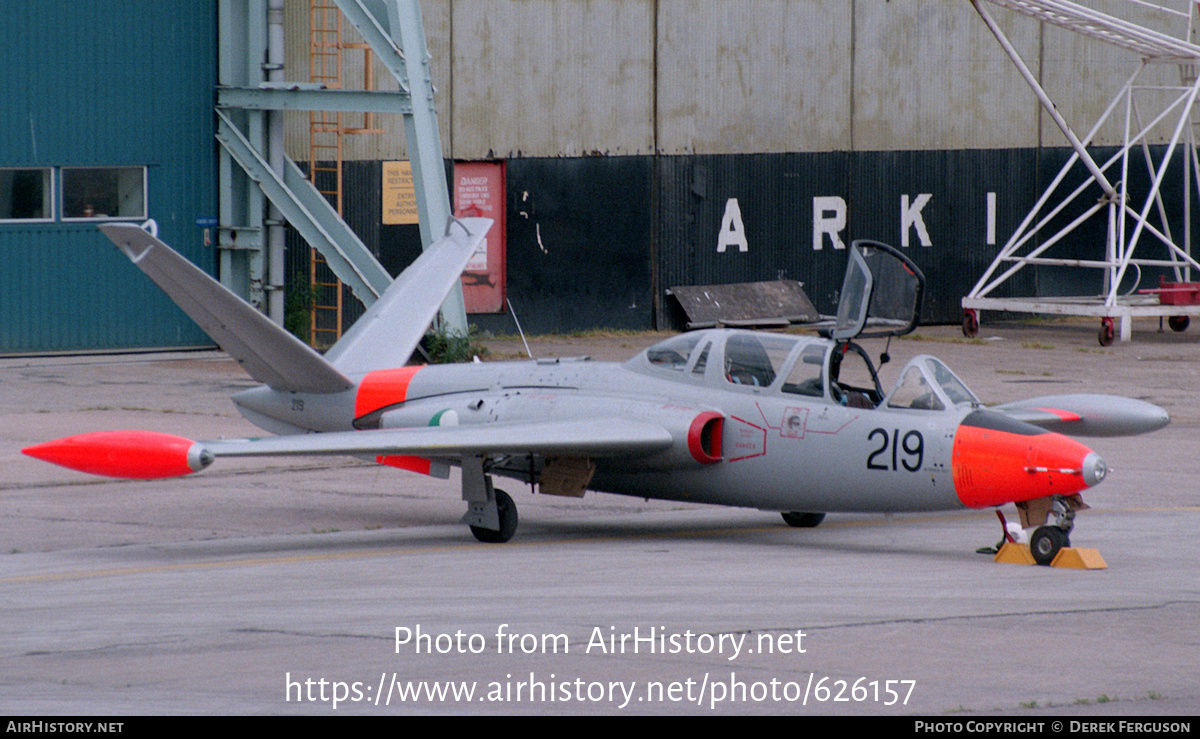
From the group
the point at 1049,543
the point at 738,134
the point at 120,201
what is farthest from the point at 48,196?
the point at 1049,543

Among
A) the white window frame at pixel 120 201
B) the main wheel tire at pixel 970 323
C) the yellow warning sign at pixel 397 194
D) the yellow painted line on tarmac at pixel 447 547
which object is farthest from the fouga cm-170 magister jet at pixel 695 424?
the main wheel tire at pixel 970 323

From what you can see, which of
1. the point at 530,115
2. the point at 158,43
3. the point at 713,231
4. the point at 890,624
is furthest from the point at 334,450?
the point at 713,231

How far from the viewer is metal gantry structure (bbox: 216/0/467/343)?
26234 mm

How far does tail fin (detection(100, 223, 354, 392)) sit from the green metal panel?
1326 cm

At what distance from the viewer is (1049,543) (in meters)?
12.1

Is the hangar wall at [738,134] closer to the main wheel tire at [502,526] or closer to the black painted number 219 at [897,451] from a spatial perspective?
the main wheel tire at [502,526]

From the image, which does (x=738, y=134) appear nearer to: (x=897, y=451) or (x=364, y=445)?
(x=897, y=451)

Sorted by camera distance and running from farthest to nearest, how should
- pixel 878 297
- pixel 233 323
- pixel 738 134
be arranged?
pixel 738 134
pixel 233 323
pixel 878 297

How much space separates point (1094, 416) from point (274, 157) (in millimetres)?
17717

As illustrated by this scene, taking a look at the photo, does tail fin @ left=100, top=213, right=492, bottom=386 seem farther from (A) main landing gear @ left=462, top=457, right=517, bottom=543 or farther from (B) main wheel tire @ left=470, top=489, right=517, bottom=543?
(B) main wheel tire @ left=470, top=489, right=517, bottom=543

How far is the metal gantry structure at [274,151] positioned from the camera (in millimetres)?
26234

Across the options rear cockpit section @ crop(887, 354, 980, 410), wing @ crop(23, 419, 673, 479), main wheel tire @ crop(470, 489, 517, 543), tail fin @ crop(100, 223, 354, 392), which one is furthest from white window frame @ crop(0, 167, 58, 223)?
rear cockpit section @ crop(887, 354, 980, 410)

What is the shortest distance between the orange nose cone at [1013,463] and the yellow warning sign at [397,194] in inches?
757
